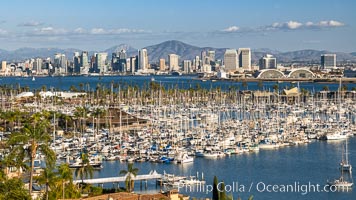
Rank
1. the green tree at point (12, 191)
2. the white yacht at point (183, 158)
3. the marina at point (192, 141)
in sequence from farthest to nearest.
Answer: the white yacht at point (183, 158) < the marina at point (192, 141) < the green tree at point (12, 191)

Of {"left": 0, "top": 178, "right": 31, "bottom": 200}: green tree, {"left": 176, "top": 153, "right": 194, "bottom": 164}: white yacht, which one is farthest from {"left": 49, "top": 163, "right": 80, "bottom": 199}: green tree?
{"left": 176, "top": 153, "right": 194, "bottom": 164}: white yacht

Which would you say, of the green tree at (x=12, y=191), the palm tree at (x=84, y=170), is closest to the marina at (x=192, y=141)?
the palm tree at (x=84, y=170)

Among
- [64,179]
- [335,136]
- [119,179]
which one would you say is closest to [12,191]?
[64,179]

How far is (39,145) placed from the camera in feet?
60.2

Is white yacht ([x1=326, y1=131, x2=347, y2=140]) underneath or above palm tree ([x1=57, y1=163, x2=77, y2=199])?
underneath

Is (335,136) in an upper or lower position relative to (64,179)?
lower

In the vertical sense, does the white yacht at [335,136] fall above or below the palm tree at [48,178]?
below

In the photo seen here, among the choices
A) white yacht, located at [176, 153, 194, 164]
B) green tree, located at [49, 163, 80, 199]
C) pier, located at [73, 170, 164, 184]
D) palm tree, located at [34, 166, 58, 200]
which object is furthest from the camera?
white yacht, located at [176, 153, 194, 164]

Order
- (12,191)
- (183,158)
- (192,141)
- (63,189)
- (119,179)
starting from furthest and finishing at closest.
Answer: (192,141) → (183,158) → (119,179) → (63,189) → (12,191)

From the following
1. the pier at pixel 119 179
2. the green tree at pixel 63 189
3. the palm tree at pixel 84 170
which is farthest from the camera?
the pier at pixel 119 179

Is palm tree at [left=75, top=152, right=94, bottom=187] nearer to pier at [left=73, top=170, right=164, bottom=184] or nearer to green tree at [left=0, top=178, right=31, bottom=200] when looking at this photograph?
pier at [left=73, top=170, right=164, bottom=184]

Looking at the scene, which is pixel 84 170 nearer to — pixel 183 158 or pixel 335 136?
pixel 183 158

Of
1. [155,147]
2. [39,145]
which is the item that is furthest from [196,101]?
[39,145]

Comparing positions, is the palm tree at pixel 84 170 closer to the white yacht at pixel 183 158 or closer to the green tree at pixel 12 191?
the white yacht at pixel 183 158
